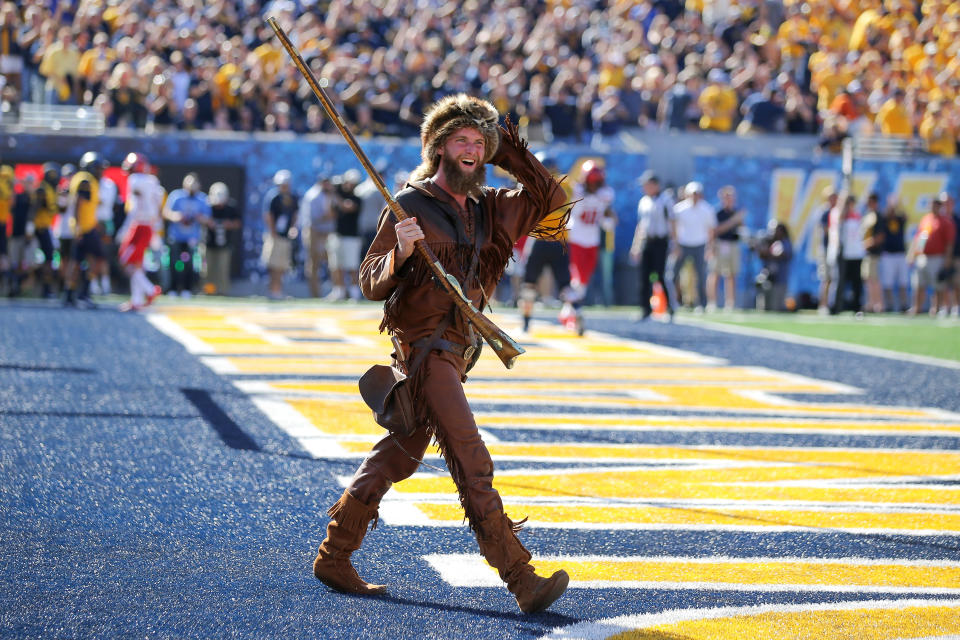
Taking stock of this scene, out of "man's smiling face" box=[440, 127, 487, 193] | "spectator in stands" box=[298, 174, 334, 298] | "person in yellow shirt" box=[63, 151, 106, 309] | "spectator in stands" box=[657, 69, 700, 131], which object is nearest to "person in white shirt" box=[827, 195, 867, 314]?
"spectator in stands" box=[657, 69, 700, 131]

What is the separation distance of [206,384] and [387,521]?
4.86 m

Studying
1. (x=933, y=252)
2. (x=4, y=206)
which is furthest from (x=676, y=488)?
(x=933, y=252)

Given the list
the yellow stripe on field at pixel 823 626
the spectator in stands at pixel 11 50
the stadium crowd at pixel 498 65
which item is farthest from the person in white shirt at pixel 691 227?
the yellow stripe on field at pixel 823 626

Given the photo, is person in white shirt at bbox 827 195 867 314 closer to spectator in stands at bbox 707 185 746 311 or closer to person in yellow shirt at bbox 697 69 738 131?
spectator in stands at bbox 707 185 746 311

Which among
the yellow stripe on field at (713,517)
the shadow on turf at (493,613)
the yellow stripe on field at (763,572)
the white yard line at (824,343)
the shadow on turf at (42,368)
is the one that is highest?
the shadow on turf at (493,613)

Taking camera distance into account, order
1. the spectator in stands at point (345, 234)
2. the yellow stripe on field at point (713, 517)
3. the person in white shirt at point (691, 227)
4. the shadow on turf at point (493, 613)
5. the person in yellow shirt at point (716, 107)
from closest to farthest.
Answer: the shadow on turf at point (493, 613)
the yellow stripe on field at point (713, 517)
the person in white shirt at point (691, 227)
the spectator in stands at point (345, 234)
the person in yellow shirt at point (716, 107)

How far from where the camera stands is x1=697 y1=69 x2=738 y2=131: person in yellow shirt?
2353 centimetres

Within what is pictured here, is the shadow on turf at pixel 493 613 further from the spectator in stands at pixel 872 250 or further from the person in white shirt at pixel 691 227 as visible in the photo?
the spectator in stands at pixel 872 250

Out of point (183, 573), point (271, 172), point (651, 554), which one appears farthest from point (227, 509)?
point (271, 172)

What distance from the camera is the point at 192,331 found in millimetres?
15484

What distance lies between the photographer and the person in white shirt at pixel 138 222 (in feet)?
58.0

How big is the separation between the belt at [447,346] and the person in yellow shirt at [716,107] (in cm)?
1925

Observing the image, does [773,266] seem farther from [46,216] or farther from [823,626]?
[823,626]

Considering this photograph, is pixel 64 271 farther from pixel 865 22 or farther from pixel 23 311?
pixel 865 22
